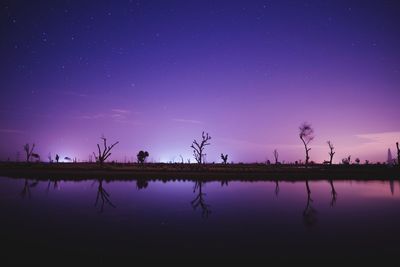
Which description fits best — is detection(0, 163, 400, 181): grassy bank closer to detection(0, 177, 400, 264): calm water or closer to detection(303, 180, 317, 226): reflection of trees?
detection(303, 180, 317, 226): reflection of trees

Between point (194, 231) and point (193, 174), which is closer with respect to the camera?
point (194, 231)

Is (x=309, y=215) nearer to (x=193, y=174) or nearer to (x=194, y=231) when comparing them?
(x=194, y=231)

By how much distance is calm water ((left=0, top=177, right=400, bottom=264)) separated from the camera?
27.2 ft

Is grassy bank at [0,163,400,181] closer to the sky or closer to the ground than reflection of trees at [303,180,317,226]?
closer to the sky

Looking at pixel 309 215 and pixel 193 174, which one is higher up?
pixel 193 174

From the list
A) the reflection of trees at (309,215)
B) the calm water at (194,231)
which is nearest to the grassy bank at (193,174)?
the reflection of trees at (309,215)

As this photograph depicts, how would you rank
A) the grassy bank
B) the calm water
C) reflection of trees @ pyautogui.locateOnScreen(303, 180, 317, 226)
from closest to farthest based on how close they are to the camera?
1. the calm water
2. reflection of trees @ pyautogui.locateOnScreen(303, 180, 317, 226)
3. the grassy bank

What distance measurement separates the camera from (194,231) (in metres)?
11.0

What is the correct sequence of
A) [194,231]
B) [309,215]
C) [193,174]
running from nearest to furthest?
1. [194,231]
2. [309,215]
3. [193,174]

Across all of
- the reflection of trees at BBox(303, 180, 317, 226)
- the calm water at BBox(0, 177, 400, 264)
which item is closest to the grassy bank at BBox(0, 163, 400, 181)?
the reflection of trees at BBox(303, 180, 317, 226)

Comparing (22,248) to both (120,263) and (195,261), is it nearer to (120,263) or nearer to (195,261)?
(120,263)

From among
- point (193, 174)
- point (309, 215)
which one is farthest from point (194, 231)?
point (193, 174)

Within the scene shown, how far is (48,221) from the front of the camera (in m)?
12.3

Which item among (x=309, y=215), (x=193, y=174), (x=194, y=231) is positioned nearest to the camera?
(x=194, y=231)
